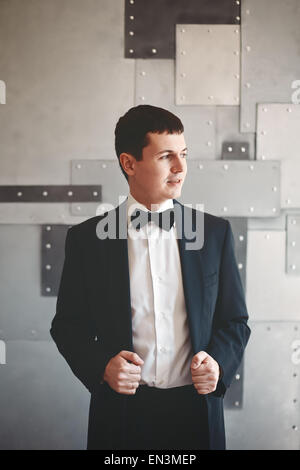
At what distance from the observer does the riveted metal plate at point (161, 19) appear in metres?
1.85

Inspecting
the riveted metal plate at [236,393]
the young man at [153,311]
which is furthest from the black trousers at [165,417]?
the riveted metal plate at [236,393]

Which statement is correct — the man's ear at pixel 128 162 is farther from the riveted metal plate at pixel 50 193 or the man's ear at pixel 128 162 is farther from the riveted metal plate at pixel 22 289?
the riveted metal plate at pixel 22 289

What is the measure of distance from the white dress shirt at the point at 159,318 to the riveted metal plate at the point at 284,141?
0.69 metres

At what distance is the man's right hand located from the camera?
135 centimetres

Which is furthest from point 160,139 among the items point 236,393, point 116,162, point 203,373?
point 236,393

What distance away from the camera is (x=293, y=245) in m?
1.90

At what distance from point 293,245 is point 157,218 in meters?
0.73

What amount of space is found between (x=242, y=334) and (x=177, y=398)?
0.31 m

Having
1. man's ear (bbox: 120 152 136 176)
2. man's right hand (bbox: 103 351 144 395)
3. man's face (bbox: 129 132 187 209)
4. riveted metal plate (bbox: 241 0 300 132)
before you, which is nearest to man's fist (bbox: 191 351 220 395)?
man's right hand (bbox: 103 351 144 395)

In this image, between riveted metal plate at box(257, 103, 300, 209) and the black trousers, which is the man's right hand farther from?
riveted metal plate at box(257, 103, 300, 209)

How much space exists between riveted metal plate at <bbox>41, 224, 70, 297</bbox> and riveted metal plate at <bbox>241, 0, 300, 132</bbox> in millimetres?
929
